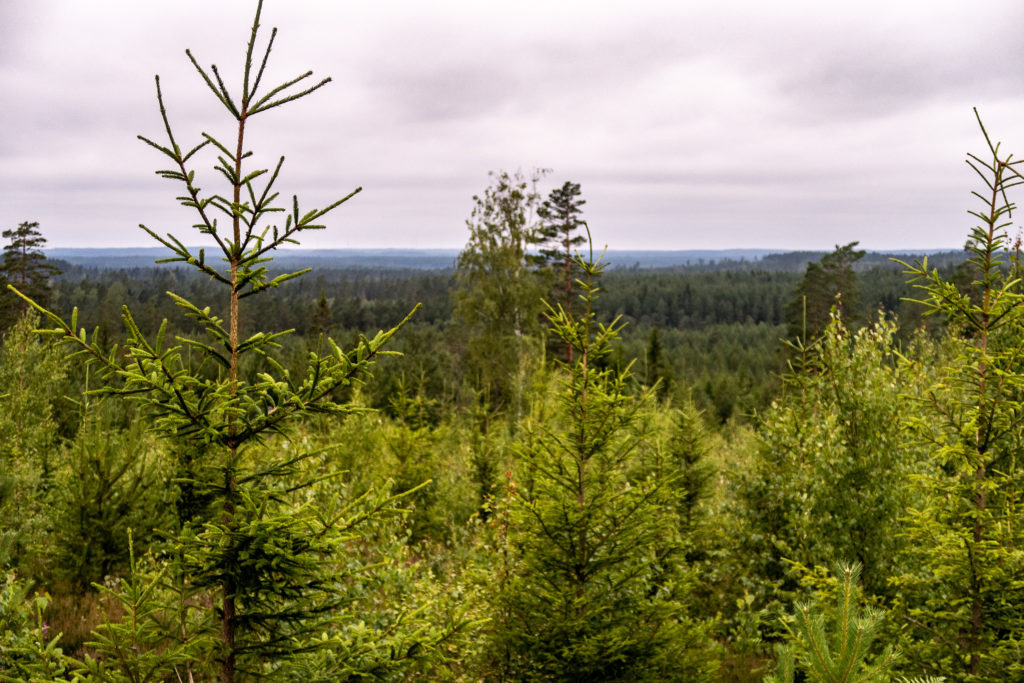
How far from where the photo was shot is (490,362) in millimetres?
32438

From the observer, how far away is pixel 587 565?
668 cm

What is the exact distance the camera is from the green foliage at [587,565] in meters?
6.34

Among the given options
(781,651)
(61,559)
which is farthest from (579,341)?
(61,559)

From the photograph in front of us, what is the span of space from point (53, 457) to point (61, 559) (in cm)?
392

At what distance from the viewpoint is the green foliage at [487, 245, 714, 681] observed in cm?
634

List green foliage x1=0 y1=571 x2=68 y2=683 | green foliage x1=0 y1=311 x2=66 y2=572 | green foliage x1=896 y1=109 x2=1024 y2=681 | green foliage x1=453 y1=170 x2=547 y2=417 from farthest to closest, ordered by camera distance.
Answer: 1. green foliage x1=453 y1=170 x2=547 y2=417
2. green foliage x1=0 y1=311 x2=66 y2=572
3. green foliage x1=896 y1=109 x2=1024 y2=681
4. green foliage x1=0 y1=571 x2=68 y2=683

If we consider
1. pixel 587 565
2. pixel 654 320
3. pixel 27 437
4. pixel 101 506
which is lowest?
pixel 654 320

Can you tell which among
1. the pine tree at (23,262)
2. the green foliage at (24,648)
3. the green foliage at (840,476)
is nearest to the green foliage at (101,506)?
the green foliage at (24,648)

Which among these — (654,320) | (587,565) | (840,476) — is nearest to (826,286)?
(840,476)

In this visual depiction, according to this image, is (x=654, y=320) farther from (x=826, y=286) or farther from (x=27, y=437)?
(x=27, y=437)

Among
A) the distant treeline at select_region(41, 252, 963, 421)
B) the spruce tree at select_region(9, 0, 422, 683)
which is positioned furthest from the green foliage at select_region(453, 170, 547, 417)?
the spruce tree at select_region(9, 0, 422, 683)

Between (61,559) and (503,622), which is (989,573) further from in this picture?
(61,559)

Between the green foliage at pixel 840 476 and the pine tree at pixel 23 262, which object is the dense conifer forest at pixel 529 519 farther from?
the pine tree at pixel 23 262

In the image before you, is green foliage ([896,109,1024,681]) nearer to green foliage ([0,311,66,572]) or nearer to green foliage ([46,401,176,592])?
green foliage ([46,401,176,592])
